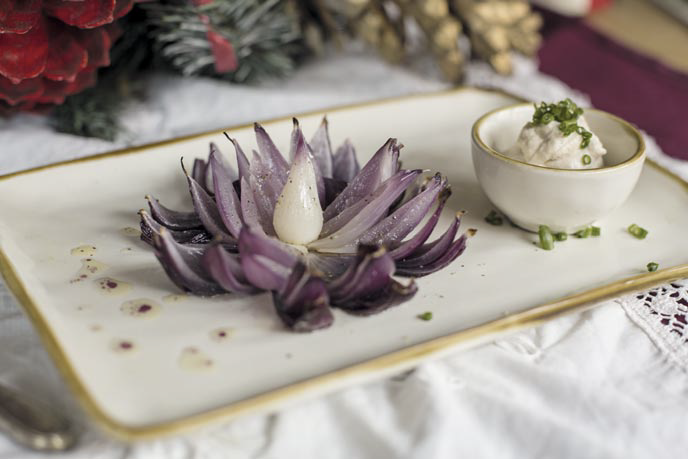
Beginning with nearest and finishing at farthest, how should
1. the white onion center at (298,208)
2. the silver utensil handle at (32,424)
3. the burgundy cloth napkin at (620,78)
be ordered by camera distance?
the silver utensil handle at (32,424)
the white onion center at (298,208)
the burgundy cloth napkin at (620,78)

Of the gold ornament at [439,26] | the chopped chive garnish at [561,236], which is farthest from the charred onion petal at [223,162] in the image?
the gold ornament at [439,26]

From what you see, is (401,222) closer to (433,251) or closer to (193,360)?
(433,251)

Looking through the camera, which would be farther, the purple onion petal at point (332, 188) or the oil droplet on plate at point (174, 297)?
the purple onion petal at point (332, 188)

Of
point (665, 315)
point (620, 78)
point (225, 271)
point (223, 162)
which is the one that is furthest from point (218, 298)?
point (620, 78)

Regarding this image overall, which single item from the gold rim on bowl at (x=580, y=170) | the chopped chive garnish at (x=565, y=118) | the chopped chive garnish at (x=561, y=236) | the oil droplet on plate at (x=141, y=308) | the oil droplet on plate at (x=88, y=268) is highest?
the chopped chive garnish at (x=565, y=118)

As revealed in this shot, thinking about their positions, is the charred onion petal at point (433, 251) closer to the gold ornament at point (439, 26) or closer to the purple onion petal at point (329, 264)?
the purple onion petal at point (329, 264)

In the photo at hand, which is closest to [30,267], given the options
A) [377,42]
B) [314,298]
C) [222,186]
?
[222,186]

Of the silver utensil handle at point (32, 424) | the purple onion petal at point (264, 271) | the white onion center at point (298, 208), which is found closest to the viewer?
the silver utensil handle at point (32, 424)
